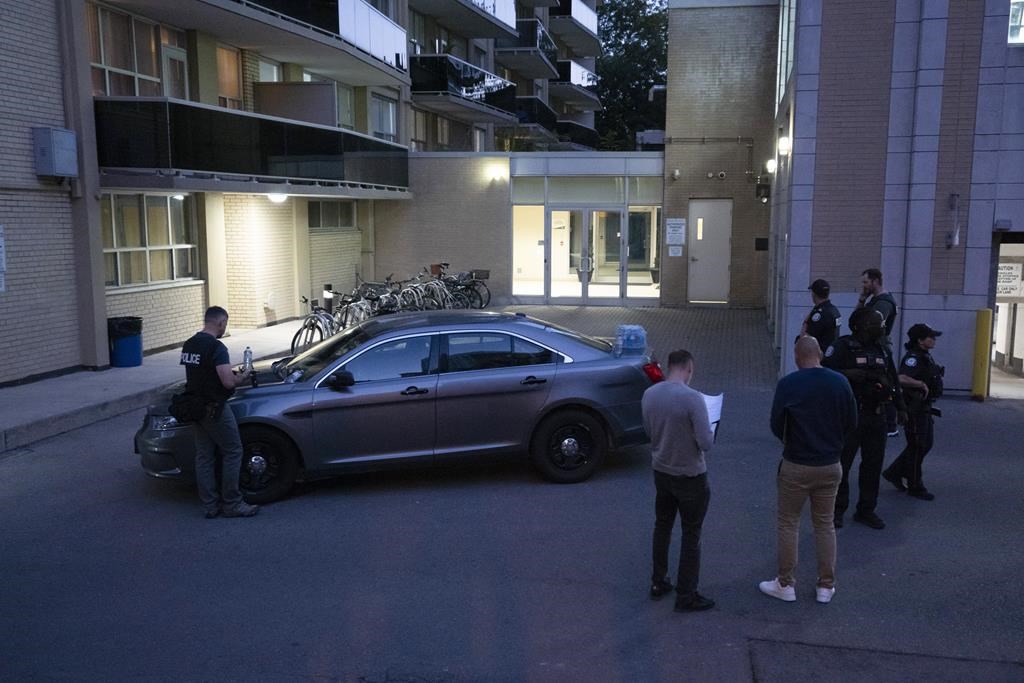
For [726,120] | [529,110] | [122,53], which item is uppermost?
[529,110]

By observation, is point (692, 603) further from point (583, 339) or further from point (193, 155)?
point (193, 155)

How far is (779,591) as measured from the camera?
5984mm

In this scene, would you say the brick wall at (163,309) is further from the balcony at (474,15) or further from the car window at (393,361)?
the balcony at (474,15)

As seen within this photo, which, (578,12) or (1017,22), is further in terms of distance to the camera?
(578,12)

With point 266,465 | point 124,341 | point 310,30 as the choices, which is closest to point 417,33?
point 310,30

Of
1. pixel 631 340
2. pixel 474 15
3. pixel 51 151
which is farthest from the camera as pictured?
pixel 474 15

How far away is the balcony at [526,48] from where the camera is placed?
33812mm

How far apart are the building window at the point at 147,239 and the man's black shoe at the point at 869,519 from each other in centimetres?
1210

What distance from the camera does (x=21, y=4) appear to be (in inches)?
496

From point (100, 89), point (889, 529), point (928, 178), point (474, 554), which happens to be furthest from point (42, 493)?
point (928, 178)

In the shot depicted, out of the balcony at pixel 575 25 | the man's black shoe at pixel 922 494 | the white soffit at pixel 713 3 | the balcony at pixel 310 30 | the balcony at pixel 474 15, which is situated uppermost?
the balcony at pixel 575 25

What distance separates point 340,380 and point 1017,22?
33.1 feet

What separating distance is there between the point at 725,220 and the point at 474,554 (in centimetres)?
1770

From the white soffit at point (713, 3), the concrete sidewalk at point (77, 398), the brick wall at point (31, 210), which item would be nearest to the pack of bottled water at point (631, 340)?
the concrete sidewalk at point (77, 398)
